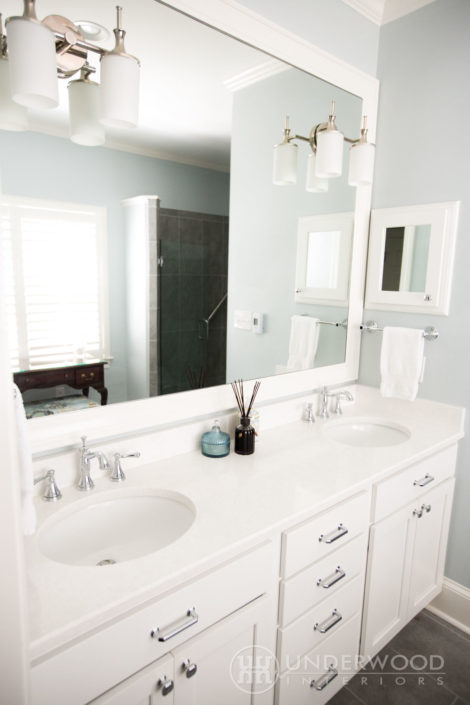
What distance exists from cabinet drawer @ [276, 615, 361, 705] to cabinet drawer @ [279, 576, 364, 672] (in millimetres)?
28

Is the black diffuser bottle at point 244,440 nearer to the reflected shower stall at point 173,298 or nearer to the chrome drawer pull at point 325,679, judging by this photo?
the reflected shower stall at point 173,298

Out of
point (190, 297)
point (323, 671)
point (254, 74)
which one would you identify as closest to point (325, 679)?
point (323, 671)

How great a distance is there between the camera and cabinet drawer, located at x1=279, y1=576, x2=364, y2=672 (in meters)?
1.25

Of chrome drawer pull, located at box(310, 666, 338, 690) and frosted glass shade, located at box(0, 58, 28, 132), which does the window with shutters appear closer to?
frosted glass shade, located at box(0, 58, 28, 132)

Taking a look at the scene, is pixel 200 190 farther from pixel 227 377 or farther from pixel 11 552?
pixel 11 552

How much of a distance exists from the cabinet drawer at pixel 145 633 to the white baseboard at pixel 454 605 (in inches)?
51.1

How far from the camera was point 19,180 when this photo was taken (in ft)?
3.58

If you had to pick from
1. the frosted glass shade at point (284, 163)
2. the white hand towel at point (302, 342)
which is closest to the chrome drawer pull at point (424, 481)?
the white hand towel at point (302, 342)

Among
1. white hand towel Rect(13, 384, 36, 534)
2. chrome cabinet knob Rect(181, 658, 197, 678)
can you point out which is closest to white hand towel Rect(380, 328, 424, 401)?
chrome cabinet knob Rect(181, 658, 197, 678)

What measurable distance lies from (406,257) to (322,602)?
4.81 ft

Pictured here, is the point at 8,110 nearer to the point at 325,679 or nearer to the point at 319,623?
the point at 319,623

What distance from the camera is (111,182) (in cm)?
125

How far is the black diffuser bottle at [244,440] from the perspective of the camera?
1.53 meters

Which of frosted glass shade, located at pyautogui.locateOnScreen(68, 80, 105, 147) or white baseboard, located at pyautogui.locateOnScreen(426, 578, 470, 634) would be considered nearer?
frosted glass shade, located at pyautogui.locateOnScreen(68, 80, 105, 147)
